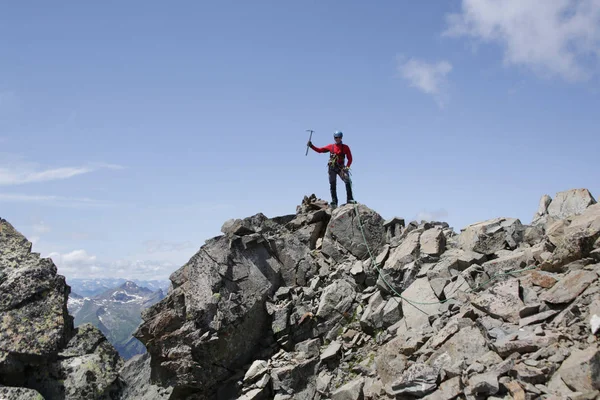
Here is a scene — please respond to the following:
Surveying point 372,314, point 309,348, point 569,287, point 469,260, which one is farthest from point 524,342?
point 309,348

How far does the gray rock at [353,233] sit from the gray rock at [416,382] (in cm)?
1028

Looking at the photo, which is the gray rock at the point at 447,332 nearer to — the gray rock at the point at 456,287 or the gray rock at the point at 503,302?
the gray rock at the point at 503,302

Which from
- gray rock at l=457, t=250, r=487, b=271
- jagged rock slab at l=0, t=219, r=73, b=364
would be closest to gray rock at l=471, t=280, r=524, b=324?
gray rock at l=457, t=250, r=487, b=271

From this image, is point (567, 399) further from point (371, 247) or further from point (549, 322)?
point (371, 247)

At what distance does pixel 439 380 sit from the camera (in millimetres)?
11500

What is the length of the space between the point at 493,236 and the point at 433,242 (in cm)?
256

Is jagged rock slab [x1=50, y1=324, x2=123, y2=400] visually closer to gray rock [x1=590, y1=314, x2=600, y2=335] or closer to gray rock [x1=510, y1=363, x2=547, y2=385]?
gray rock [x1=510, y1=363, x2=547, y2=385]

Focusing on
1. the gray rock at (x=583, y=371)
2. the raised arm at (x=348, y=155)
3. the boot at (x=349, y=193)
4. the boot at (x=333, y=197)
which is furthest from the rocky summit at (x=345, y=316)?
the raised arm at (x=348, y=155)

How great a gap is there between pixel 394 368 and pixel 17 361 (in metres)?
14.1

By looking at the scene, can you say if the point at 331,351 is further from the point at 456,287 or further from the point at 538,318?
the point at 538,318

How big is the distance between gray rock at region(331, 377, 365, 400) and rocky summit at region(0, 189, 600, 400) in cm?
6

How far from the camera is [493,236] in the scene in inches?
731

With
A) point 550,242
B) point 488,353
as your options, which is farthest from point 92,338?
point 550,242

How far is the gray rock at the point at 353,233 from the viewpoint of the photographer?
74.4 ft
